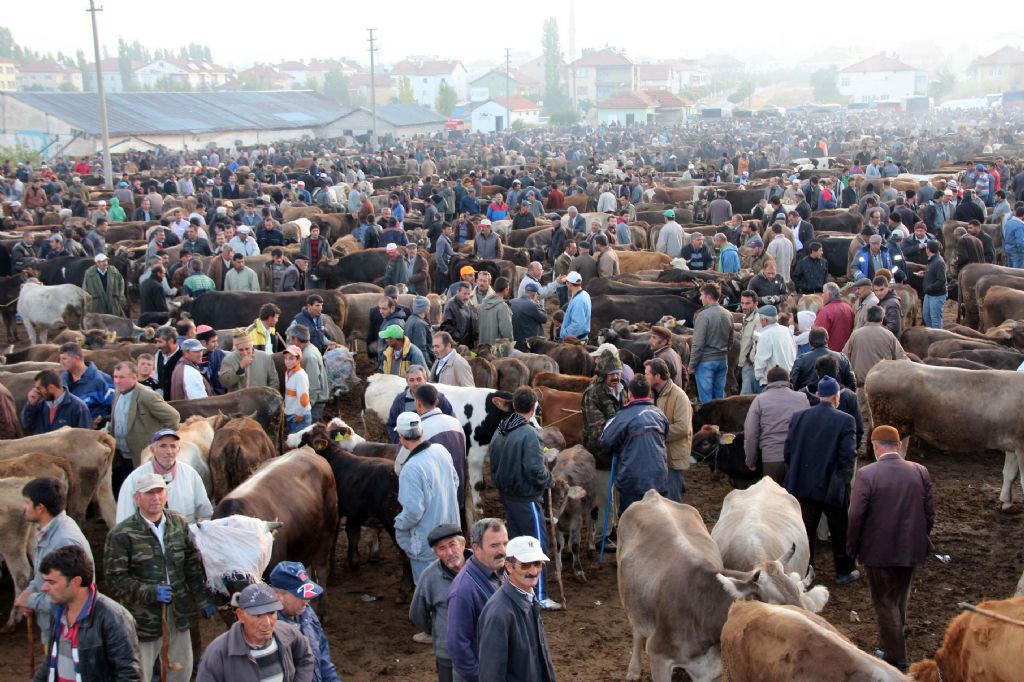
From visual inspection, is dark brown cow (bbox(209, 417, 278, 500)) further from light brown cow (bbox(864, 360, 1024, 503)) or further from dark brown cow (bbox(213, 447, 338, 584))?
light brown cow (bbox(864, 360, 1024, 503))

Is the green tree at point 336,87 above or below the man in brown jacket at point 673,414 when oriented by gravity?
above

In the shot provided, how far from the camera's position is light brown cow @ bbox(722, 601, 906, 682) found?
→ 493cm

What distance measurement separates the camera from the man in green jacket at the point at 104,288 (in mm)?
15425

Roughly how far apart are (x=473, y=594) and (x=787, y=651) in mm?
1646

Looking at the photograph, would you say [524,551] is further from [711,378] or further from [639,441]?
[711,378]

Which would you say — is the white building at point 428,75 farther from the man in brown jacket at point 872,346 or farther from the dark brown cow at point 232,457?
the dark brown cow at point 232,457

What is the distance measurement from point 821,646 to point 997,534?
A: 202 inches

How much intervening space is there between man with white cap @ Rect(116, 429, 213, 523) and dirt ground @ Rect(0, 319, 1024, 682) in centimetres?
143

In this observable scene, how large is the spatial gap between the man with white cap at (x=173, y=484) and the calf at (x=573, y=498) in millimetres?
2803

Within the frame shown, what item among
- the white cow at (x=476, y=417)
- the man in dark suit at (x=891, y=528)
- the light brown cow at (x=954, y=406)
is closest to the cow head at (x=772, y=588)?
the man in dark suit at (x=891, y=528)

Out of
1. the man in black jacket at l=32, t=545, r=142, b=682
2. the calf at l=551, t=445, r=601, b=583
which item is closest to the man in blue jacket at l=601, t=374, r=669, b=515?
the calf at l=551, t=445, r=601, b=583

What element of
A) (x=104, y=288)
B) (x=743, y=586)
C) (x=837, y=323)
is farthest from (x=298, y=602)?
(x=104, y=288)

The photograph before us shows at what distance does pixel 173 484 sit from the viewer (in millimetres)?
6605

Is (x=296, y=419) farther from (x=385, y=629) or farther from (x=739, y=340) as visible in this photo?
(x=739, y=340)
